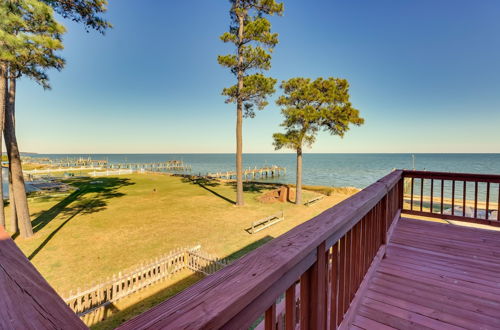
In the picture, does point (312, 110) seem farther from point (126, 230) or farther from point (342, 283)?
point (342, 283)

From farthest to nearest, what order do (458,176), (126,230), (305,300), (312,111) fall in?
(312,111)
(126,230)
(458,176)
(305,300)

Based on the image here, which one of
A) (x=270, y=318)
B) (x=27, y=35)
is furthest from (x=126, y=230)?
(x=270, y=318)

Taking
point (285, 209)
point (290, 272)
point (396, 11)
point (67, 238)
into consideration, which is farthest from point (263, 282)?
point (396, 11)

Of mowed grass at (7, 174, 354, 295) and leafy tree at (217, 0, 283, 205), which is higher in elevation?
leafy tree at (217, 0, 283, 205)

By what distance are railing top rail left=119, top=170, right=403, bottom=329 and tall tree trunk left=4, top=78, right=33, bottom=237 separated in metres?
11.9

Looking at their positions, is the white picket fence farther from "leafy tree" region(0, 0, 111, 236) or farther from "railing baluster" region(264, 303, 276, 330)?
"leafy tree" region(0, 0, 111, 236)

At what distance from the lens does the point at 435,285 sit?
2.61 meters

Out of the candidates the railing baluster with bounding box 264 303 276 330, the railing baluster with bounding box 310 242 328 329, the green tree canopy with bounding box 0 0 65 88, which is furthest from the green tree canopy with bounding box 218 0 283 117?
the railing baluster with bounding box 264 303 276 330

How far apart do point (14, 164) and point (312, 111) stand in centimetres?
1479

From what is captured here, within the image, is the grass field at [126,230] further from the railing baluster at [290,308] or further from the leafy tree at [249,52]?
the railing baluster at [290,308]

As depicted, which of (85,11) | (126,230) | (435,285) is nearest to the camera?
(435,285)

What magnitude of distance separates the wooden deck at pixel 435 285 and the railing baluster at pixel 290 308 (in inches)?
58.3

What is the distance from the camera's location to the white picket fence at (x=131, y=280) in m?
5.16

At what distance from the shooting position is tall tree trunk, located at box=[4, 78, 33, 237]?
8414 mm
